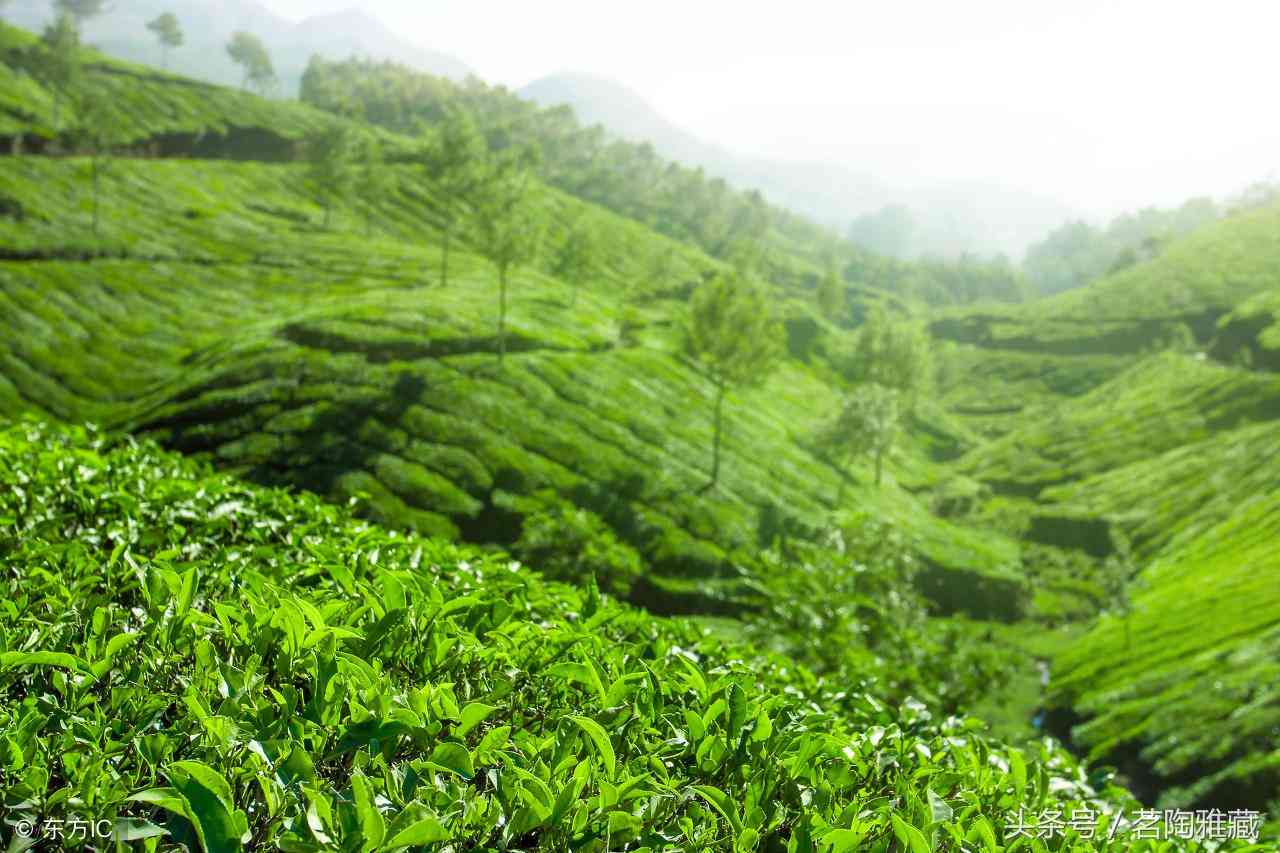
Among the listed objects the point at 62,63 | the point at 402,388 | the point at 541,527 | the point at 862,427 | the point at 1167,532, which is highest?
the point at 62,63

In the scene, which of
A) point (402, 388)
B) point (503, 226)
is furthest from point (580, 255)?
point (402, 388)

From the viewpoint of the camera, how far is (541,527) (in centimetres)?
4619

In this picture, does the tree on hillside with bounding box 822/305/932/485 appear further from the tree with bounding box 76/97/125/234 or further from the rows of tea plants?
the tree with bounding box 76/97/125/234

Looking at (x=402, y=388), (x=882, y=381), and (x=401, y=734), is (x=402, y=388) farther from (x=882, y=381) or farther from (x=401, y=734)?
(x=882, y=381)

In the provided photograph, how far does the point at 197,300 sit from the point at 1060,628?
12120cm

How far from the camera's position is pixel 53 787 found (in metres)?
3.87

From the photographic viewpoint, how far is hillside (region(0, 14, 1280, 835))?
4262 mm

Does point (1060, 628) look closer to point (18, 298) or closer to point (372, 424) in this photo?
point (372, 424)

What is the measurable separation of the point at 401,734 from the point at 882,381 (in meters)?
141

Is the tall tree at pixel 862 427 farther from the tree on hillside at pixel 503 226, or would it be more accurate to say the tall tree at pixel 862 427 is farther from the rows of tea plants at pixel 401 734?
the rows of tea plants at pixel 401 734

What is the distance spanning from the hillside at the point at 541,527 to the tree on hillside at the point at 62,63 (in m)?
4.11

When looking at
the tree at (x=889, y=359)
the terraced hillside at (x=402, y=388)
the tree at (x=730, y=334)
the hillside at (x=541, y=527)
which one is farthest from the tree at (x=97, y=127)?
the tree at (x=889, y=359)

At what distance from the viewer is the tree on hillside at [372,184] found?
155250 mm

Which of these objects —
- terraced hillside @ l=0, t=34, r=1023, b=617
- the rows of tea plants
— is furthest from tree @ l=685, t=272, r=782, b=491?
the rows of tea plants
